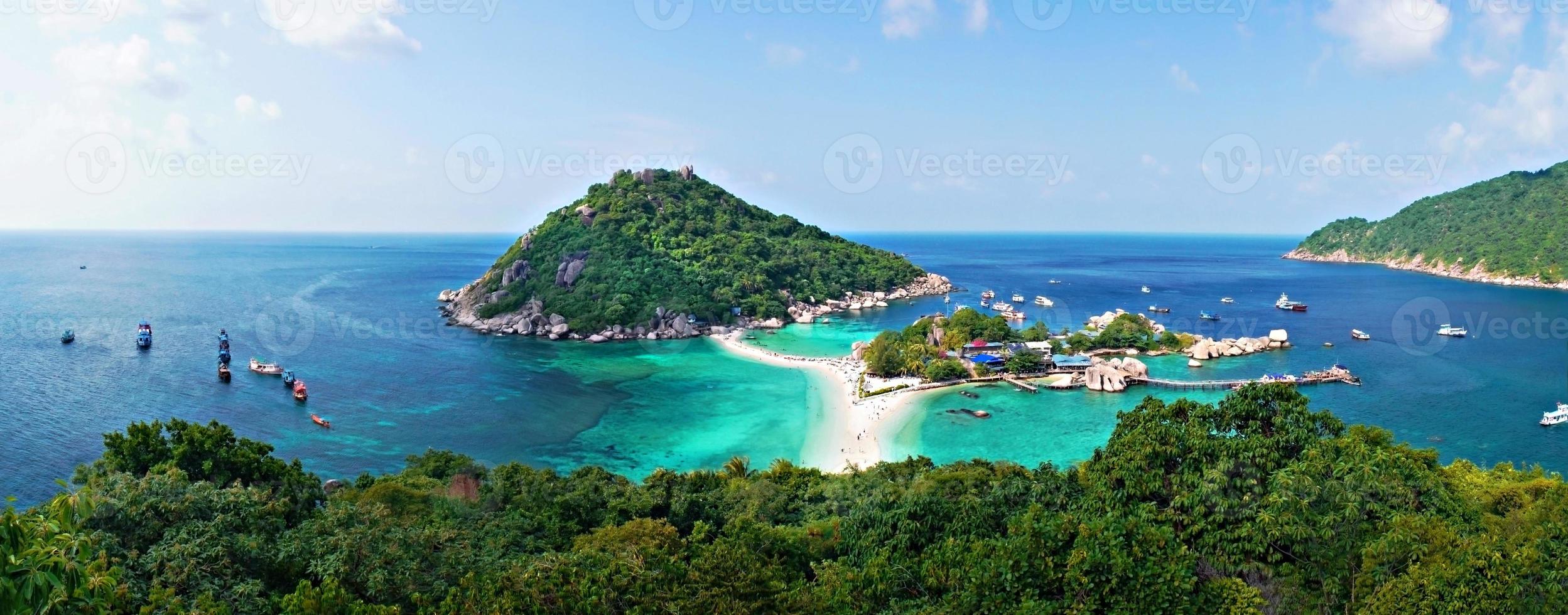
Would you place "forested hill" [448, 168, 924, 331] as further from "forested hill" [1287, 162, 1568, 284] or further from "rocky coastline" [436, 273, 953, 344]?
"forested hill" [1287, 162, 1568, 284]

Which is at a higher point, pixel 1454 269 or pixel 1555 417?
pixel 1454 269

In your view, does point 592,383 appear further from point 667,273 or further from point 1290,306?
point 1290,306

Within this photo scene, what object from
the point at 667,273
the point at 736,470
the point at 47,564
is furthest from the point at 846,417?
the point at 667,273

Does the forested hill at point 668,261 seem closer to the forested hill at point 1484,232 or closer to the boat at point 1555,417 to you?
the boat at point 1555,417

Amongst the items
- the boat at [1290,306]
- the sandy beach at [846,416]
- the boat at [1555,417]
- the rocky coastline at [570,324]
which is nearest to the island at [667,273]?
the rocky coastline at [570,324]

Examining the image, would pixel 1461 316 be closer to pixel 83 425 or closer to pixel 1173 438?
pixel 1173 438

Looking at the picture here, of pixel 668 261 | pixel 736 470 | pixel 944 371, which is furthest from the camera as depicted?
pixel 668 261
